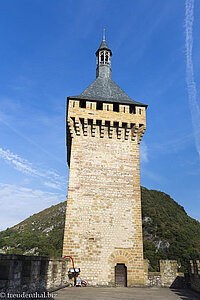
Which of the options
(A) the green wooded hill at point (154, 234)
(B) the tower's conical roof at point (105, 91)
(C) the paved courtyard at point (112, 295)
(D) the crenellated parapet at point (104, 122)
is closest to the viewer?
(C) the paved courtyard at point (112, 295)

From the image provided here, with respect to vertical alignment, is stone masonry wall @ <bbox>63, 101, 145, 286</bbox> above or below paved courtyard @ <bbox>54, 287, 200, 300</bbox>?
above

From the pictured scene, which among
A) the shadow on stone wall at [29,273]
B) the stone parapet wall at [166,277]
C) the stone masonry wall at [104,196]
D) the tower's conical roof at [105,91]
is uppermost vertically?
the tower's conical roof at [105,91]

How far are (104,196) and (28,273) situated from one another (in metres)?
6.05

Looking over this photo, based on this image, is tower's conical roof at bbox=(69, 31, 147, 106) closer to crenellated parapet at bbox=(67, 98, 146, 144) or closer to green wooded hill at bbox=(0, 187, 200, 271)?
crenellated parapet at bbox=(67, 98, 146, 144)

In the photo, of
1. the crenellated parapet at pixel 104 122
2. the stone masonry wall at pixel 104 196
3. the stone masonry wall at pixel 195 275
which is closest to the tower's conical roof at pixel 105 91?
the crenellated parapet at pixel 104 122

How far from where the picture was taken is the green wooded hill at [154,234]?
37500 mm

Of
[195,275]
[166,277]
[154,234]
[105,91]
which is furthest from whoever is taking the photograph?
[154,234]

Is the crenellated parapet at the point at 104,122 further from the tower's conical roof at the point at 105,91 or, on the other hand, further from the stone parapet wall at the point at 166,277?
the stone parapet wall at the point at 166,277

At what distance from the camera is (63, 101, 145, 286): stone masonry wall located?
33.0ft

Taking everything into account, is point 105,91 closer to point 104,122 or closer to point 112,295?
point 104,122

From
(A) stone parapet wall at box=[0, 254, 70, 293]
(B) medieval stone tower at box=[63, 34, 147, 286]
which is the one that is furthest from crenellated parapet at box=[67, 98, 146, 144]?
(A) stone parapet wall at box=[0, 254, 70, 293]

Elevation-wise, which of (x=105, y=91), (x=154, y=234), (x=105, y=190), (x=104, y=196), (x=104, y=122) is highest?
(x=105, y=91)

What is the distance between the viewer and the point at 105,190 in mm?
11430

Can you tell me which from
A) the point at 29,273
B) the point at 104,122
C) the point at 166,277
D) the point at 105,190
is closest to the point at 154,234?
the point at 166,277
